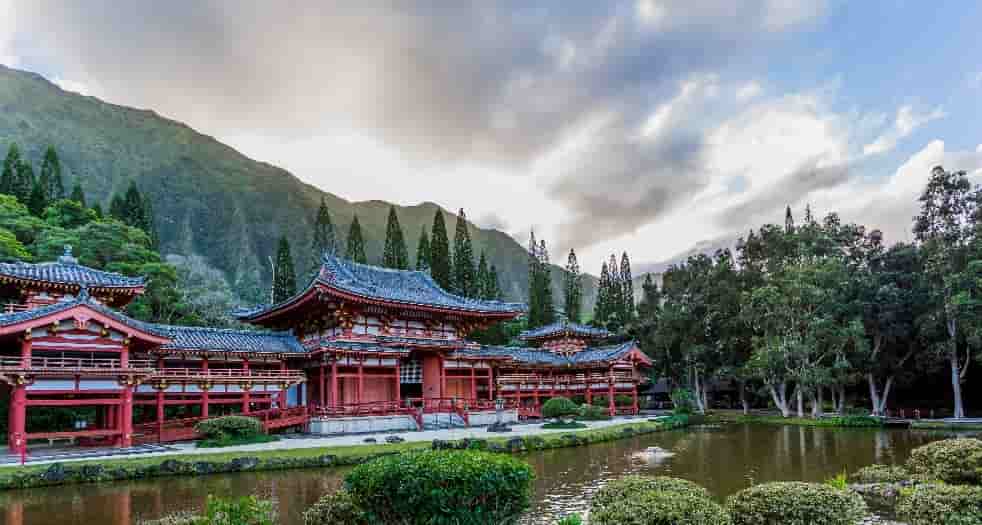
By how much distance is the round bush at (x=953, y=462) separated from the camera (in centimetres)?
1107

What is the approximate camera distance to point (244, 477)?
52.6ft

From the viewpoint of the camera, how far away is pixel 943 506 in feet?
28.5

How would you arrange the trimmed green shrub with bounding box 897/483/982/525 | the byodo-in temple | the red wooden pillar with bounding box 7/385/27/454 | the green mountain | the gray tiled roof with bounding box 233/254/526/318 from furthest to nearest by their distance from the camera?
the green mountain, the gray tiled roof with bounding box 233/254/526/318, the byodo-in temple, the red wooden pillar with bounding box 7/385/27/454, the trimmed green shrub with bounding box 897/483/982/525

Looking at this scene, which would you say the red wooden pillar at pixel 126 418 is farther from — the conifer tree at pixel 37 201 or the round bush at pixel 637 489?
the conifer tree at pixel 37 201

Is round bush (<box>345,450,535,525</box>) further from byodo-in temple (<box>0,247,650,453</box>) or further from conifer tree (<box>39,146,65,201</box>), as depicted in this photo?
conifer tree (<box>39,146,65,201</box>)

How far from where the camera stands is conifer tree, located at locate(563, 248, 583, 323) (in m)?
64.6

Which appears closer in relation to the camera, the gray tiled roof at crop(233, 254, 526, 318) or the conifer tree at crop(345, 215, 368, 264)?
the gray tiled roof at crop(233, 254, 526, 318)

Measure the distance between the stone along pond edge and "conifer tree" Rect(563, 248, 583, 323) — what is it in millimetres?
41205

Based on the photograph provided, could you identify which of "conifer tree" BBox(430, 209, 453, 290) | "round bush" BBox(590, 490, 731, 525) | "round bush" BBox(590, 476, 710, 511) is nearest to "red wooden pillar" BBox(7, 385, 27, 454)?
"round bush" BBox(590, 476, 710, 511)

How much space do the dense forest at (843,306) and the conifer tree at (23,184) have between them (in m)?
47.9

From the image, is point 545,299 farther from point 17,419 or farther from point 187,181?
point 187,181

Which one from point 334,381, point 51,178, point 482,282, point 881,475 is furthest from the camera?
point 482,282

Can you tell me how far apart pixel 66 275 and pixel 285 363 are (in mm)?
9323

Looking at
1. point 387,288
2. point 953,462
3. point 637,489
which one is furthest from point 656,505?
point 387,288
